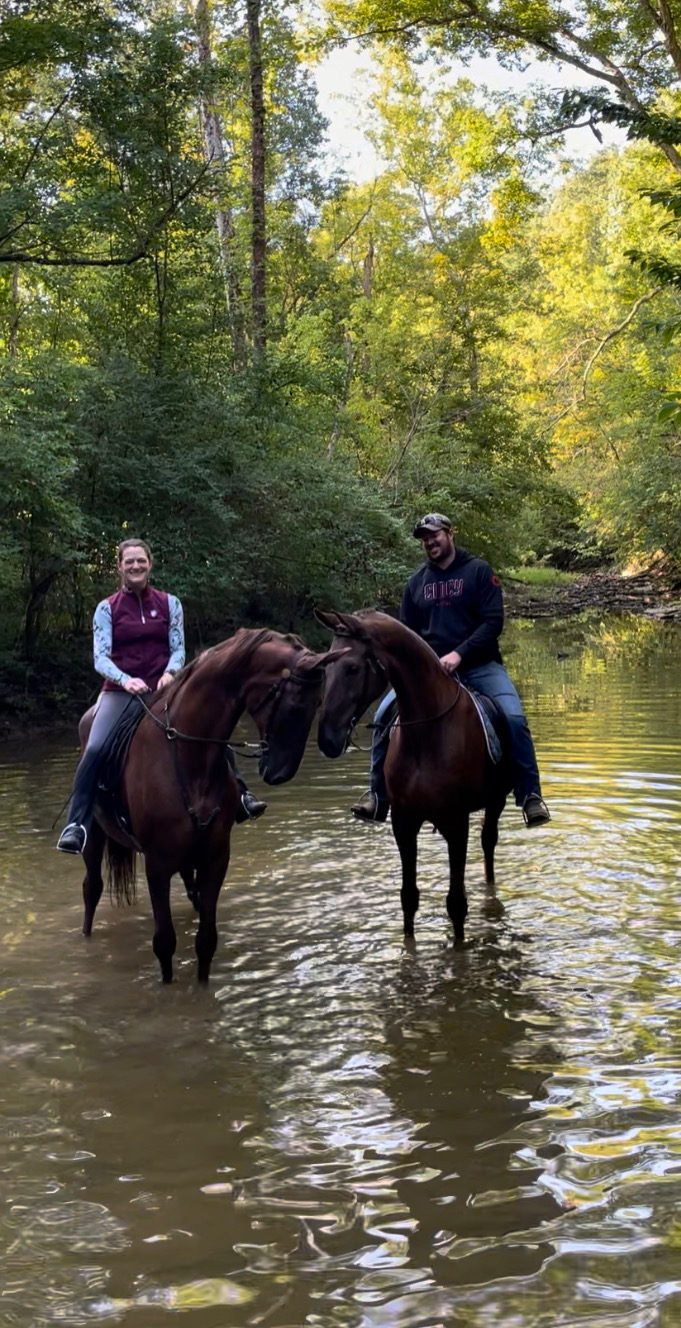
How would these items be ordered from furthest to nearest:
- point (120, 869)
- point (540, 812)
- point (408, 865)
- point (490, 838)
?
point (490, 838) → point (120, 869) → point (540, 812) → point (408, 865)

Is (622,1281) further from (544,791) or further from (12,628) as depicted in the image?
(12,628)

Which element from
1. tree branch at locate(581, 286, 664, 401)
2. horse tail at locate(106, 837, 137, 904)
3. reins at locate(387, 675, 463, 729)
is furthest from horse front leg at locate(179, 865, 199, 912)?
tree branch at locate(581, 286, 664, 401)

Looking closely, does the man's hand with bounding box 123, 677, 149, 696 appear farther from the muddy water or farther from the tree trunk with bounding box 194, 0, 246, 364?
the tree trunk with bounding box 194, 0, 246, 364

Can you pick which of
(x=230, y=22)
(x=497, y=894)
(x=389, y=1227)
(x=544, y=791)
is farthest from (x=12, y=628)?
(x=230, y=22)

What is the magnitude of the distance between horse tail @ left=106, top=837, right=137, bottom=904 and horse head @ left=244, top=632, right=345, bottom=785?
2204 mm

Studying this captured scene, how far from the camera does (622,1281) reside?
3271 millimetres

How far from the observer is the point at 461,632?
7.39 m

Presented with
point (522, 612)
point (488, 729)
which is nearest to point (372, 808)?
point (488, 729)

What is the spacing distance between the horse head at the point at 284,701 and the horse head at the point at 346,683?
0.98 feet

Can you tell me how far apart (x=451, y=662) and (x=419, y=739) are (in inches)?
24.5

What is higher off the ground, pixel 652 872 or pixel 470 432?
pixel 470 432

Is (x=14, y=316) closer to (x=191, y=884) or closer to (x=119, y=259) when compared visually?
(x=119, y=259)

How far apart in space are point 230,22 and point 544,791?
24.7 metres

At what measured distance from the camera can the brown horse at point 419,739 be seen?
6.14m
